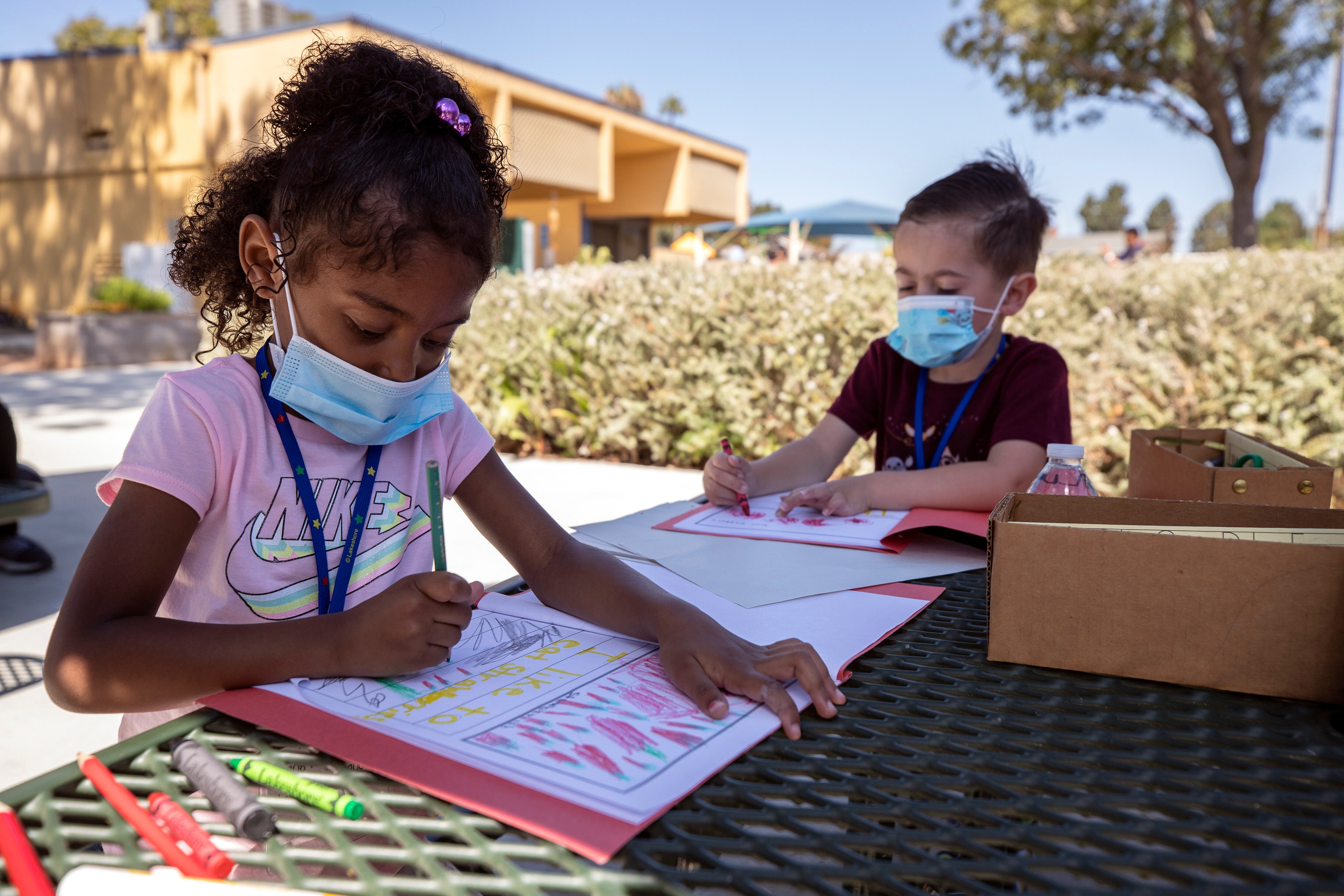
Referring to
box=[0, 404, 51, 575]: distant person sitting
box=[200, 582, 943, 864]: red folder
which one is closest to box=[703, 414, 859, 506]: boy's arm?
box=[200, 582, 943, 864]: red folder

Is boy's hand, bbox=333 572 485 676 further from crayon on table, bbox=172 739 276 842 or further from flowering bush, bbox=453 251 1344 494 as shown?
flowering bush, bbox=453 251 1344 494

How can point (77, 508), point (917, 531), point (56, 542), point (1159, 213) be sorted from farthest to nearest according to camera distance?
point (1159, 213) < point (77, 508) < point (56, 542) < point (917, 531)

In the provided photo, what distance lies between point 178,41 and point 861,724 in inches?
791

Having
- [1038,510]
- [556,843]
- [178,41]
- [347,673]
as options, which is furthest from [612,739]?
[178,41]

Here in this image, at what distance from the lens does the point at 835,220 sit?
15.5 meters

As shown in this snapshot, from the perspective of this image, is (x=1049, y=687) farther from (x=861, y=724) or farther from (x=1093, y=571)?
(x=861, y=724)

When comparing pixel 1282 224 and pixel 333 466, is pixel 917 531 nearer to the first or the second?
pixel 333 466

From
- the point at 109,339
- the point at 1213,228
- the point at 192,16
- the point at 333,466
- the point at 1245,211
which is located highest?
the point at 192,16

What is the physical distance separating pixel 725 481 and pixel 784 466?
316 mm

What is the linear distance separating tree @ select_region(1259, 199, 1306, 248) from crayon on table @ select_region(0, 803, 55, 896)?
49.0 meters

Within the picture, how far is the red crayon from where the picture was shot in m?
1.79

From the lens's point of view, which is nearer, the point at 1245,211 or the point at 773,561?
the point at 773,561

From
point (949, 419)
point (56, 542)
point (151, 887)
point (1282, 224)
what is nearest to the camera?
point (151, 887)

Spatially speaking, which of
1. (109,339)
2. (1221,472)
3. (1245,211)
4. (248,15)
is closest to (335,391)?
(1221,472)
